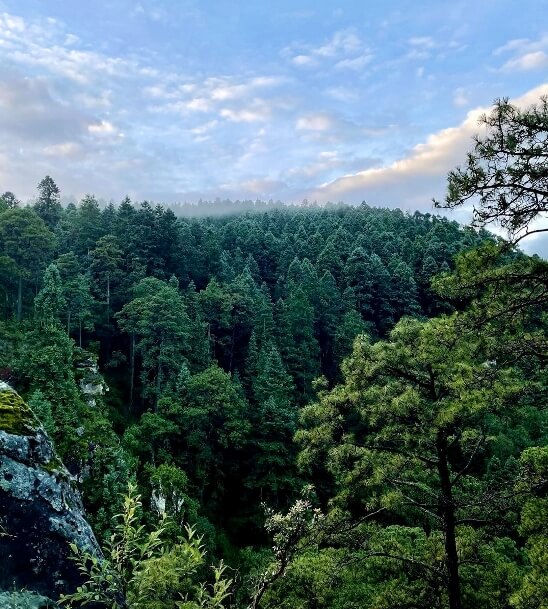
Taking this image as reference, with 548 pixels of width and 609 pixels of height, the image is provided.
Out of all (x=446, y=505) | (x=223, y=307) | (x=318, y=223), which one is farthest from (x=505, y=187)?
(x=318, y=223)

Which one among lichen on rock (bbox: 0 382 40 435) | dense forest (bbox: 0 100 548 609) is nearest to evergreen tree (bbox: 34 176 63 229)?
dense forest (bbox: 0 100 548 609)

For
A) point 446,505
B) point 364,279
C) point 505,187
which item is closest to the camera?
point 505,187

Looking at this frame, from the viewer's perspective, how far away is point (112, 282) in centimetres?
5081

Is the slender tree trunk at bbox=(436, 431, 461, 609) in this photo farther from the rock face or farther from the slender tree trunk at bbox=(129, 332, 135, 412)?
the slender tree trunk at bbox=(129, 332, 135, 412)

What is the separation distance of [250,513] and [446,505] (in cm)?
2695

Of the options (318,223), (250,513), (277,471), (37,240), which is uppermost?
(318,223)

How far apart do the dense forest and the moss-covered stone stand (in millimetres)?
2664

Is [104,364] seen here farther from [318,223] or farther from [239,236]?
[318,223]

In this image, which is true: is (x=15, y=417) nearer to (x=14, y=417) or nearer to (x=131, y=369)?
(x=14, y=417)

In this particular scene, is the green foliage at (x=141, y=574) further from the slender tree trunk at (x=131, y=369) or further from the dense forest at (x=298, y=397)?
the slender tree trunk at (x=131, y=369)

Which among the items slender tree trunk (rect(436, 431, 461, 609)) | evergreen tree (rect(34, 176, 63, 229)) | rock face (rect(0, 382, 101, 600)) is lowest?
slender tree trunk (rect(436, 431, 461, 609))

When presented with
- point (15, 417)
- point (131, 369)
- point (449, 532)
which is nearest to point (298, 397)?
point (131, 369)

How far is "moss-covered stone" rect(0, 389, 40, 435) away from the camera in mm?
8391

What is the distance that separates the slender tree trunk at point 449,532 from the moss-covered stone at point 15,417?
8741mm
